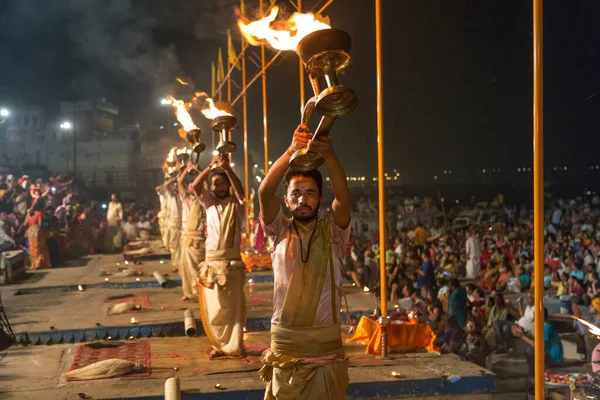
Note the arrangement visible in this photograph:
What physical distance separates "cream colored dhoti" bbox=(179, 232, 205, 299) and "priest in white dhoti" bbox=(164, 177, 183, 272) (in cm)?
405

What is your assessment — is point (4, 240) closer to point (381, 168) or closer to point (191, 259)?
point (191, 259)

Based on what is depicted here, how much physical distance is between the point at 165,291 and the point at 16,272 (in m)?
5.00

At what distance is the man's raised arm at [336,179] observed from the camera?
366cm

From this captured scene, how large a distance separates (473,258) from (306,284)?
13.1m

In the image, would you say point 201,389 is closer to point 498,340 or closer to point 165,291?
point 498,340

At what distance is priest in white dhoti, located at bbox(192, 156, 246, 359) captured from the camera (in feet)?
24.7

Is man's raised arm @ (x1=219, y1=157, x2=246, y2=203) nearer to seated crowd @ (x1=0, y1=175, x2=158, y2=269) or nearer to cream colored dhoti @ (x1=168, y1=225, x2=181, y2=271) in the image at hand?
cream colored dhoti @ (x1=168, y1=225, x2=181, y2=271)

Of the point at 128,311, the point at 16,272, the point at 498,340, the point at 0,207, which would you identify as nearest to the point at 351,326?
the point at 498,340

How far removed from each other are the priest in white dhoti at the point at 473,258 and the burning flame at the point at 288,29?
40.4 feet

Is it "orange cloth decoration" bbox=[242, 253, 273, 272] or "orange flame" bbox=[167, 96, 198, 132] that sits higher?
"orange flame" bbox=[167, 96, 198, 132]

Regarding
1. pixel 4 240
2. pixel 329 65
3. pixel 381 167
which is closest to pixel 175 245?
pixel 4 240

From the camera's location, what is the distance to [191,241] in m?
11.4

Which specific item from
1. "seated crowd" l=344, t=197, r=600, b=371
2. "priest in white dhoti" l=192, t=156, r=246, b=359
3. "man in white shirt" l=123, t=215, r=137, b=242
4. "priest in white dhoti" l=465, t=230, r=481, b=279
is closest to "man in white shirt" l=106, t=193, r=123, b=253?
"man in white shirt" l=123, t=215, r=137, b=242

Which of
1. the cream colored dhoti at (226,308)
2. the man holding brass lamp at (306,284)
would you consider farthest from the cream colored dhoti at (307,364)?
the cream colored dhoti at (226,308)
